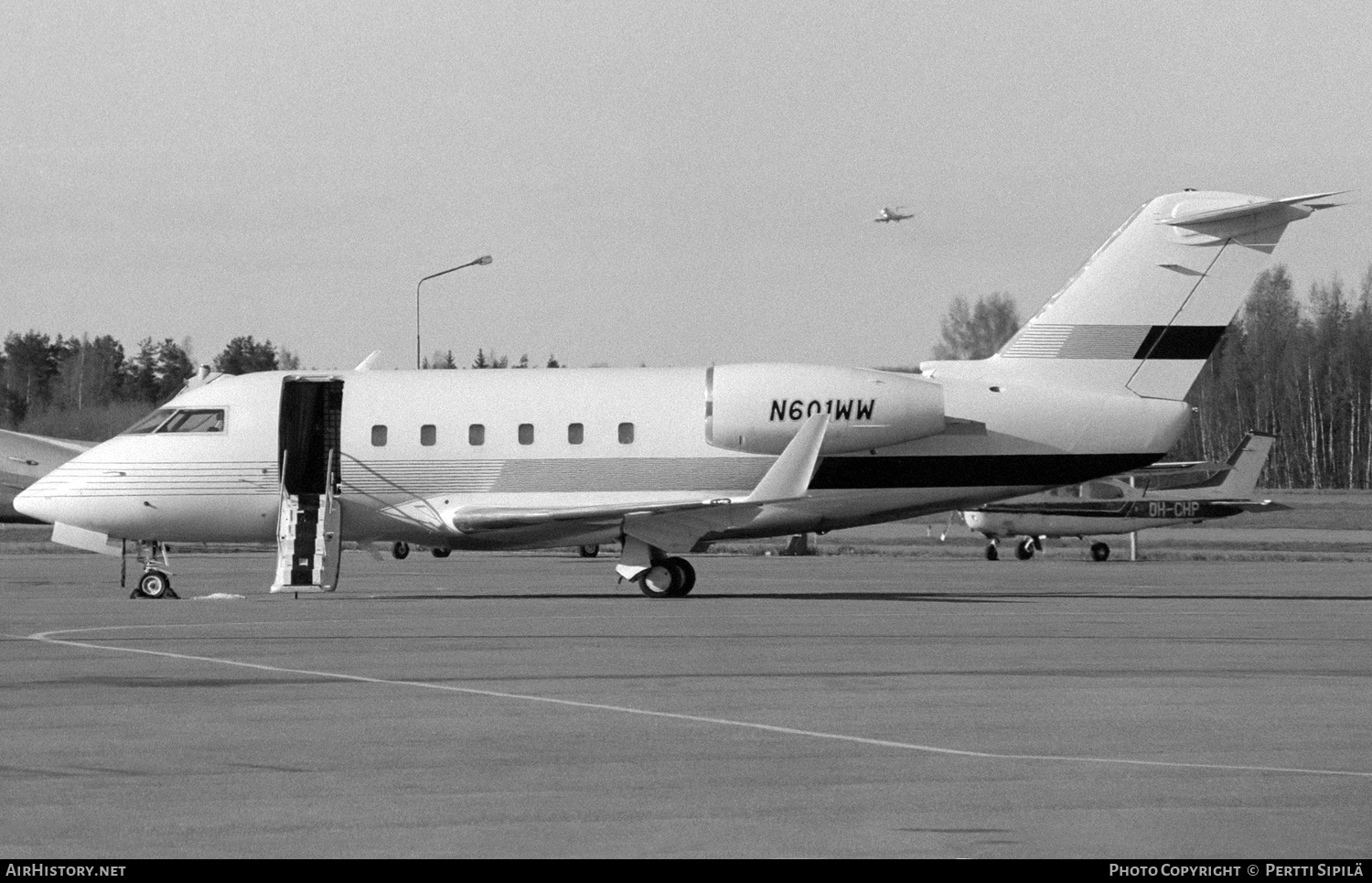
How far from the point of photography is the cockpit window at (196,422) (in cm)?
2745

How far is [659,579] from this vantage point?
2647cm

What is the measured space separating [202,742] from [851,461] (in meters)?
16.7

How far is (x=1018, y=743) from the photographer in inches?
417

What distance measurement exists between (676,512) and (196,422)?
8.02m

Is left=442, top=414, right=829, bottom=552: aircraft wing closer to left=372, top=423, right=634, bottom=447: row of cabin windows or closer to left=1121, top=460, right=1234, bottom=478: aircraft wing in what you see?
left=372, top=423, right=634, bottom=447: row of cabin windows

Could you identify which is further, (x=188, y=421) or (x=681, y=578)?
(x=188, y=421)

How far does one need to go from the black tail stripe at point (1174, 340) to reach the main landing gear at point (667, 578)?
7.68m

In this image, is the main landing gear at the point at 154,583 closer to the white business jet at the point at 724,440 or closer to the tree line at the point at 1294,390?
the white business jet at the point at 724,440

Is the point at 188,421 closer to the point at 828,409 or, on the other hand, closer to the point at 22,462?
the point at 828,409

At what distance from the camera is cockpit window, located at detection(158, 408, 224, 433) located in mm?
27453

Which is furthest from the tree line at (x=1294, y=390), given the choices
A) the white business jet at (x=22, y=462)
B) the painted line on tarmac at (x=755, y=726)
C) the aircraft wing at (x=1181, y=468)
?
the painted line on tarmac at (x=755, y=726)

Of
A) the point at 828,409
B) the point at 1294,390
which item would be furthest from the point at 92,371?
the point at 828,409

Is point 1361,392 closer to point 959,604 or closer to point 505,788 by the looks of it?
point 959,604
